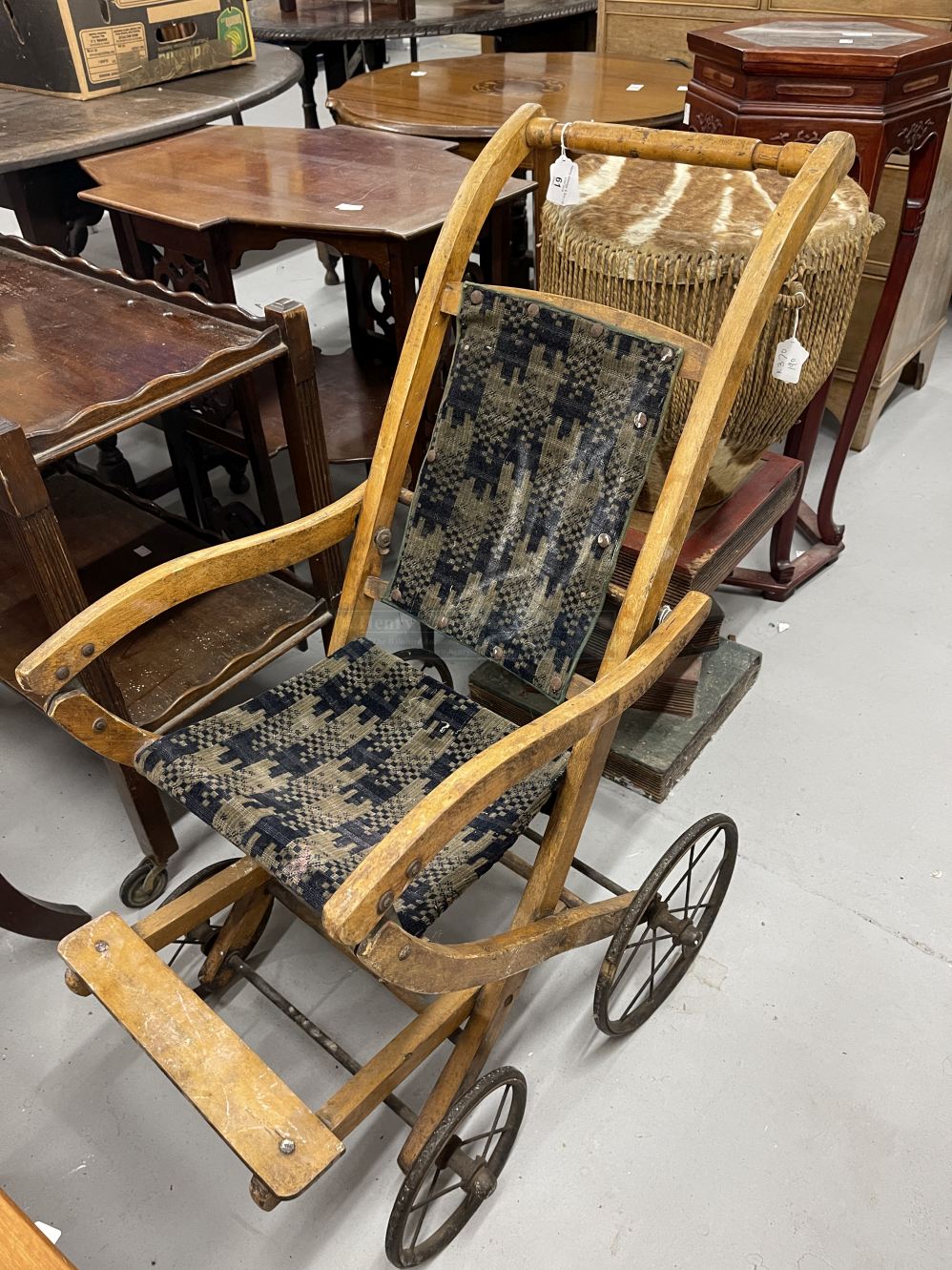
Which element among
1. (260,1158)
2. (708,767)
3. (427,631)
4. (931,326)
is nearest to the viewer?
(260,1158)

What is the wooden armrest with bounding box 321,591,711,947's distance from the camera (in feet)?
2.71

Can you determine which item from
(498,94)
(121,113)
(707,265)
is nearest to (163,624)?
(707,265)

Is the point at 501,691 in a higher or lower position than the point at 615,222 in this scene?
lower

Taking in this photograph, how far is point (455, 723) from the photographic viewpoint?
1.30 metres

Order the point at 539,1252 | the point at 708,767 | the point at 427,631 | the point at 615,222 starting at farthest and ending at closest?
the point at 427,631 → the point at 708,767 → the point at 615,222 → the point at 539,1252

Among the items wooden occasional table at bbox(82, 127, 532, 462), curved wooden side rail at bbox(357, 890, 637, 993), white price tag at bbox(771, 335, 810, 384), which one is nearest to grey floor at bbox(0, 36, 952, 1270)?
curved wooden side rail at bbox(357, 890, 637, 993)

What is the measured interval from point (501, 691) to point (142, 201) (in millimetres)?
1214

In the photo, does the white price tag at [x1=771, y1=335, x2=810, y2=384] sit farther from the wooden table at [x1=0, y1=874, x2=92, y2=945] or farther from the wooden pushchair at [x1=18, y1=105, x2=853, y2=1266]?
the wooden table at [x1=0, y1=874, x2=92, y2=945]

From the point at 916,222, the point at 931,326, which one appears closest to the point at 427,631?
the point at 916,222

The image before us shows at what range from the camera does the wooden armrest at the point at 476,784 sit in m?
0.82

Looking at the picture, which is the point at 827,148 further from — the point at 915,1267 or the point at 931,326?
the point at 931,326

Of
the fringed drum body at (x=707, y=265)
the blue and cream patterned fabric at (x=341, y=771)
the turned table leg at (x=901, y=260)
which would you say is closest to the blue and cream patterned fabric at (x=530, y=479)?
the blue and cream patterned fabric at (x=341, y=771)

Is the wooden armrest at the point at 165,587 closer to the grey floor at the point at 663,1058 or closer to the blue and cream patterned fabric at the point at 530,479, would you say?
the blue and cream patterned fabric at the point at 530,479

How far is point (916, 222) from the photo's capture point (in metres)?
1.92
